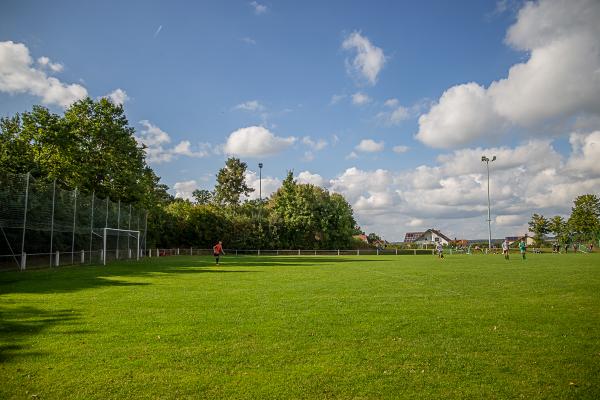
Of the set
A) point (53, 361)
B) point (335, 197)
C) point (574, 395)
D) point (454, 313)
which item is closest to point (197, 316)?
point (53, 361)

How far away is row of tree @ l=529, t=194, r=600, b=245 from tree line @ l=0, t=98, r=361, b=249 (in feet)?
124

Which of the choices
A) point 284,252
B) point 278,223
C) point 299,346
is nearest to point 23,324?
point 299,346

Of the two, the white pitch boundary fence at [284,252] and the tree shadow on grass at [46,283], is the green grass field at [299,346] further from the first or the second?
the white pitch boundary fence at [284,252]

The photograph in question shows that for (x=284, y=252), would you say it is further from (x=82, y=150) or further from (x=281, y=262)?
(x=82, y=150)

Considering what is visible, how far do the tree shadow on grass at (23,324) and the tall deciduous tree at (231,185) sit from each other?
79.1m

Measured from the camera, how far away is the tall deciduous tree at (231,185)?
89125 mm

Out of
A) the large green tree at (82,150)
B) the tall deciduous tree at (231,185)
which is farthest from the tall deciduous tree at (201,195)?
the large green tree at (82,150)

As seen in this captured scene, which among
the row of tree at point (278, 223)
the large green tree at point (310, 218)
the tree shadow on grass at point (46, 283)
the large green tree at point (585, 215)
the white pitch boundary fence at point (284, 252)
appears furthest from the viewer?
the large green tree at point (585, 215)

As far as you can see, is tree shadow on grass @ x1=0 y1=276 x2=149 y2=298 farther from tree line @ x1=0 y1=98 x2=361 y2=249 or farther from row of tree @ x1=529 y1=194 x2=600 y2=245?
row of tree @ x1=529 y1=194 x2=600 y2=245

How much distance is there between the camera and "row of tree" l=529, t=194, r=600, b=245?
75000 mm

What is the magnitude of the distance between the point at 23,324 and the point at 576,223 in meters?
88.2

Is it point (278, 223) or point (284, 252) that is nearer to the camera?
point (284, 252)

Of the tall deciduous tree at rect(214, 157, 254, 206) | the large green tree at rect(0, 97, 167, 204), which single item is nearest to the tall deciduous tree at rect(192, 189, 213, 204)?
the tall deciduous tree at rect(214, 157, 254, 206)

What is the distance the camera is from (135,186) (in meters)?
39.3
